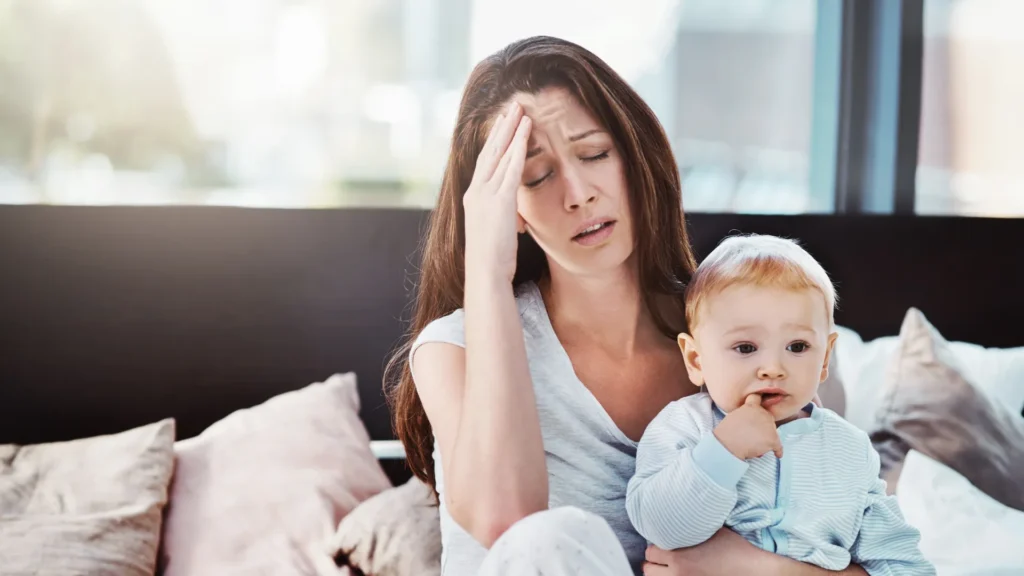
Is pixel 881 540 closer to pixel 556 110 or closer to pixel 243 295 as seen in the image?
pixel 556 110

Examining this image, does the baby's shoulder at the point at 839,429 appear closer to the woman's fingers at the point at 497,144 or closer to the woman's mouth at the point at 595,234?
the woman's mouth at the point at 595,234

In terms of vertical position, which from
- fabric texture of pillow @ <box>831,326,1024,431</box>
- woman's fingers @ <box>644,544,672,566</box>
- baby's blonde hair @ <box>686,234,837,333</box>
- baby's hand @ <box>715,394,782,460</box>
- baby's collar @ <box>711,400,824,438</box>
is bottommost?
fabric texture of pillow @ <box>831,326,1024,431</box>

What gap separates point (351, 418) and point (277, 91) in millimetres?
863

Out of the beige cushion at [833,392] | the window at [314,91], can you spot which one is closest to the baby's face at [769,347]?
the beige cushion at [833,392]

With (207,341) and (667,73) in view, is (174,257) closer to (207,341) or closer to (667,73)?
(207,341)

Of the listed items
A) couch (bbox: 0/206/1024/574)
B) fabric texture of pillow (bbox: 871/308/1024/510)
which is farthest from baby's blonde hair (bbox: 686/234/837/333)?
couch (bbox: 0/206/1024/574)

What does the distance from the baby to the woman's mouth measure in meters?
0.12

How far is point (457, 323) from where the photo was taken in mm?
1077

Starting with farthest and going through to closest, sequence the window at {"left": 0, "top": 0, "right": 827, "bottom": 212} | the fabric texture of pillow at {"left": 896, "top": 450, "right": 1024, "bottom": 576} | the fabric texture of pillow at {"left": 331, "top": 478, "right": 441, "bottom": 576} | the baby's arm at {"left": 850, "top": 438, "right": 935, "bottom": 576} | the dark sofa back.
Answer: the window at {"left": 0, "top": 0, "right": 827, "bottom": 212}, the dark sofa back, the fabric texture of pillow at {"left": 331, "top": 478, "right": 441, "bottom": 576}, the fabric texture of pillow at {"left": 896, "top": 450, "right": 1024, "bottom": 576}, the baby's arm at {"left": 850, "top": 438, "right": 935, "bottom": 576}

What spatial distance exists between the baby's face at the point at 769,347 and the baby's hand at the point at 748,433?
0.08 ft

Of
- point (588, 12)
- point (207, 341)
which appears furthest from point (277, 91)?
point (588, 12)

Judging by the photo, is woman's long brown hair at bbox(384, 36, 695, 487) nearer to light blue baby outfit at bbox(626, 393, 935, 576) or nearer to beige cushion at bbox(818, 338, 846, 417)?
light blue baby outfit at bbox(626, 393, 935, 576)

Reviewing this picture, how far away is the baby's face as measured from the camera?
0.91 meters

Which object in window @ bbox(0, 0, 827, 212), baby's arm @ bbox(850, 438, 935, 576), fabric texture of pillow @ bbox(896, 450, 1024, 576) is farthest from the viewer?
window @ bbox(0, 0, 827, 212)
